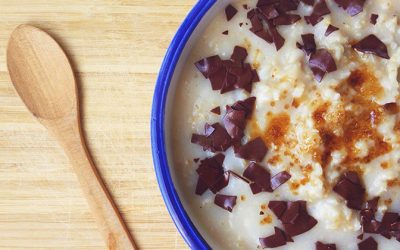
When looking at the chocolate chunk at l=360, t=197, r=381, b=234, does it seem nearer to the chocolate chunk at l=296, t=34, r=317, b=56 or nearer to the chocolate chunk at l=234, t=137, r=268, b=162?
the chocolate chunk at l=234, t=137, r=268, b=162

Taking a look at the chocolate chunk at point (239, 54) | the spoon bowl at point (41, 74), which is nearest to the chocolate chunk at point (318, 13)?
the chocolate chunk at point (239, 54)

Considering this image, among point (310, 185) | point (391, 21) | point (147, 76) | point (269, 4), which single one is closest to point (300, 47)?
point (269, 4)

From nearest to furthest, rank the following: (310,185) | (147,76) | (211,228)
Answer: (310,185) → (211,228) → (147,76)

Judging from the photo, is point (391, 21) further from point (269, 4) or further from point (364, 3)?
point (269, 4)

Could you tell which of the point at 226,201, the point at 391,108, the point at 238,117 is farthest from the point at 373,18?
the point at 226,201

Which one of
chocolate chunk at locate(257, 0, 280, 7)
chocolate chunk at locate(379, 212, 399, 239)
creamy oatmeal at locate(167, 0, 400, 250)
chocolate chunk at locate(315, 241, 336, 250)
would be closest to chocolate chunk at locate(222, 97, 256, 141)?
creamy oatmeal at locate(167, 0, 400, 250)

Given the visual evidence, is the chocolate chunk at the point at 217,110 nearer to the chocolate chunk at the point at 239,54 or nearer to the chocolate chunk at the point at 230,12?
the chocolate chunk at the point at 239,54
